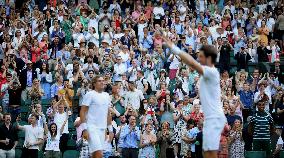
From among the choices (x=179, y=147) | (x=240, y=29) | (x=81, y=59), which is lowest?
(x=179, y=147)

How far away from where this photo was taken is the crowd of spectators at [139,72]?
18672 millimetres

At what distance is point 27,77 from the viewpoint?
21891 mm

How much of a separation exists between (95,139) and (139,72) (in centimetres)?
951

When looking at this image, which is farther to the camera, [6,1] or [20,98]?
[6,1]

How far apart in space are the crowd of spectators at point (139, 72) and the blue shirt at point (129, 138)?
3 cm

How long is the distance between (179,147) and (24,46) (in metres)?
7.13

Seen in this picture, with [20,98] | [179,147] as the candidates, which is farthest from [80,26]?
[179,147]

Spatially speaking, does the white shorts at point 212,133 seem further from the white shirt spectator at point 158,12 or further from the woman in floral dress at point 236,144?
the white shirt spectator at point 158,12

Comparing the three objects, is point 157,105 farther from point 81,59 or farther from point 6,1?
point 6,1

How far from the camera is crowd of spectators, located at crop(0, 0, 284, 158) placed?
61.3 feet

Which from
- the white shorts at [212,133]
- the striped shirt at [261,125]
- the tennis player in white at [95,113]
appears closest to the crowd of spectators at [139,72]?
the striped shirt at [261,125]

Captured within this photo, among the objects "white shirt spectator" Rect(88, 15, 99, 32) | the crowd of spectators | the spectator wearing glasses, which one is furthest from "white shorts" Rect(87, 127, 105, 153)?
"white shirt spectator" Rect(88, 15, 99, 32)

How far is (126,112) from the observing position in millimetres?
19844

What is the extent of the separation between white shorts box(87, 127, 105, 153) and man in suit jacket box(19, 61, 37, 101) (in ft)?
30.5
